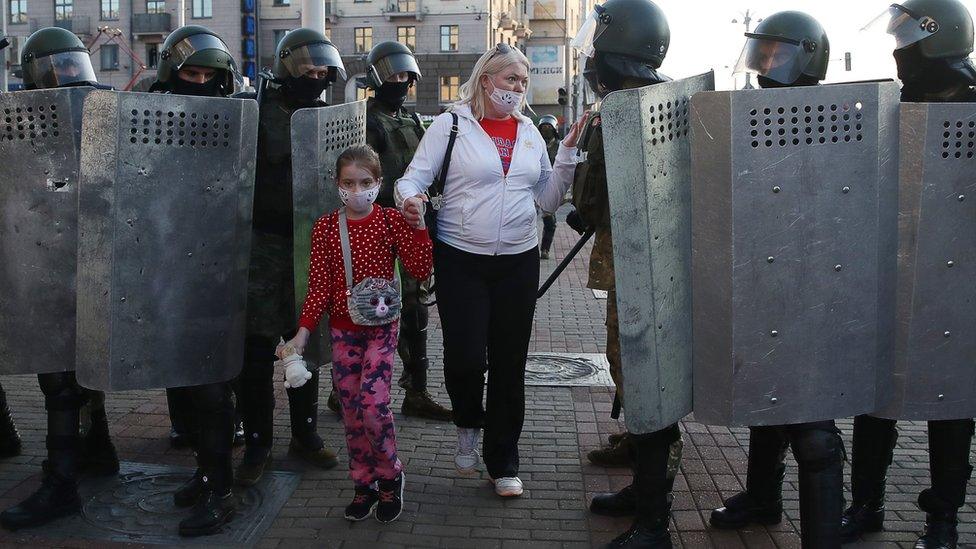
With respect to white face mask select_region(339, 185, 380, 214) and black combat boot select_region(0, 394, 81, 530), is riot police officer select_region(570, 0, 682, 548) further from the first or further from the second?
black combat boot select_region(0, 394, 81, 530)

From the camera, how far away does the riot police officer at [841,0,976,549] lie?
383 centimetres

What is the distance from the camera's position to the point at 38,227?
397cm

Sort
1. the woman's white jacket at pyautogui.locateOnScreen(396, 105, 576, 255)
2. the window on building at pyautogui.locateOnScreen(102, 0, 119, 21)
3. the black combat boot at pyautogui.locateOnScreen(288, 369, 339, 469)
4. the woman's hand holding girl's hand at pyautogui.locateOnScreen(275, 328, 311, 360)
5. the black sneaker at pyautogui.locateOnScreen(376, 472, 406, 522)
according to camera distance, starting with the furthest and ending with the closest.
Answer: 1. the window on building at pyautogui.locateOnScreen(102, 0, 119, 21)
2. the black combat boot at pyautogui.locateOnScreen(288, 369, 339, 469)
3. the woman's white jacket at pyautogui.locateOnScreen(396, 105, 576, 255)
4. the black sneaker at pyautogui.locateOnScreen(376, 472, 406, 522)
5. the woman's hand holding girl's hand at pyautogui.locateOnScreen(275, 328, 311, 360)

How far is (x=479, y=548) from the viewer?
13.1 feet

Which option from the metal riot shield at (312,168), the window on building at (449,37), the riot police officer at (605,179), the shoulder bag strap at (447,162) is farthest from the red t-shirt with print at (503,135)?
the window on building at (449,37)

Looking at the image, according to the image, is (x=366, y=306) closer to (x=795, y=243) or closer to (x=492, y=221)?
(x=492, y=221)

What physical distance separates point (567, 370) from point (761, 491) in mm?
3162

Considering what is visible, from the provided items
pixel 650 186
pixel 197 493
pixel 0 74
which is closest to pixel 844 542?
pixel 650 186

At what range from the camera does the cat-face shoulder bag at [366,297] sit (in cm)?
411

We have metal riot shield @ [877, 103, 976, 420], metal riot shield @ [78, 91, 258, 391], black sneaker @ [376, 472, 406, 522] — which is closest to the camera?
metal riot shield @ [877, 103, 976, 420]

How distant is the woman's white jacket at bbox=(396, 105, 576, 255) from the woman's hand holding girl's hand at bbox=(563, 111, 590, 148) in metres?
0.04

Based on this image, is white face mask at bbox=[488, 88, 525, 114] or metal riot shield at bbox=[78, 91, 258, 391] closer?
metal riot shield at bbox=[78, 91, 258, 391]

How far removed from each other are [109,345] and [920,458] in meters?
3.89

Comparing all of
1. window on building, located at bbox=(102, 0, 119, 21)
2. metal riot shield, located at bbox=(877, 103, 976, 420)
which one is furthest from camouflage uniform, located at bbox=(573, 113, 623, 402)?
window on building, located at bbox=(102, 0, 119, 21)
